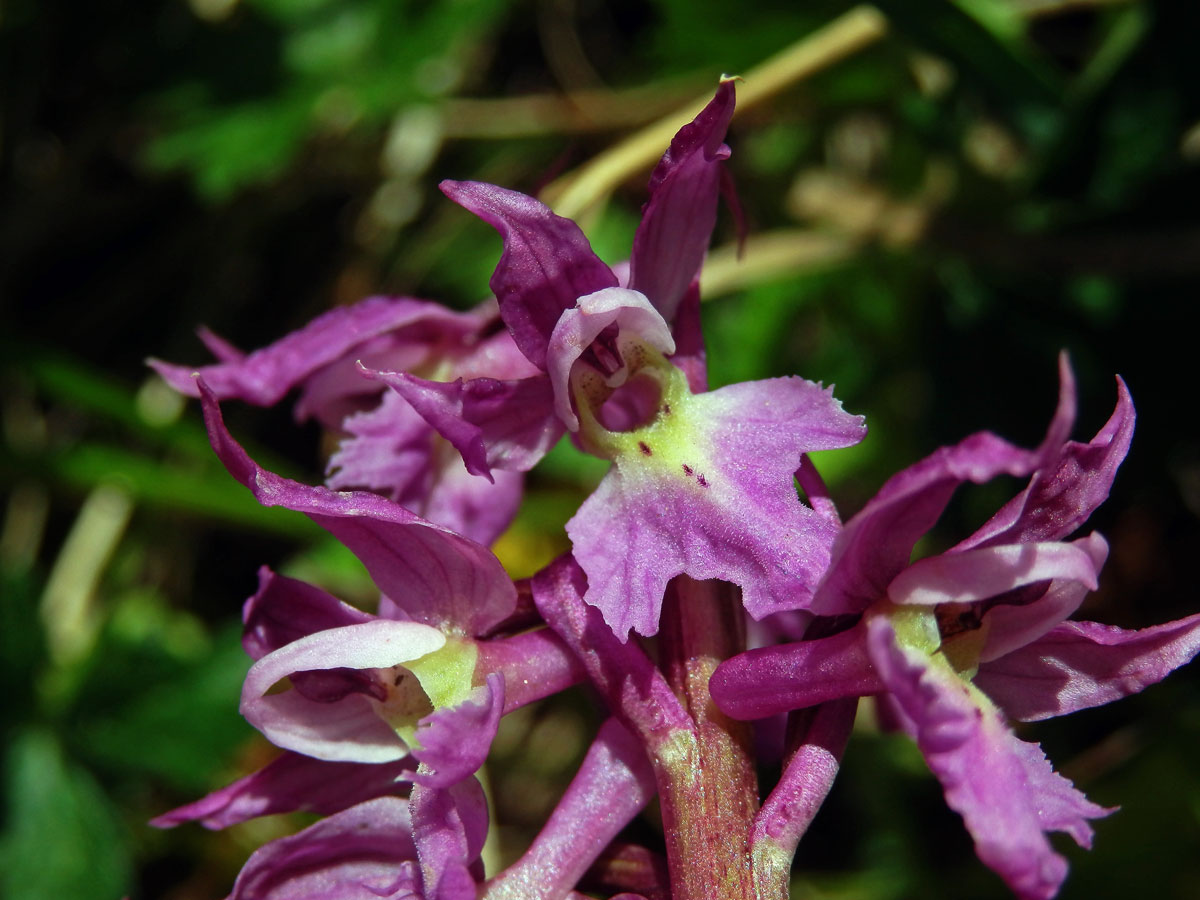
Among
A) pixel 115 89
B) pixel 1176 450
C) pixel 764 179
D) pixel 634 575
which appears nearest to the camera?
pixel 634 575

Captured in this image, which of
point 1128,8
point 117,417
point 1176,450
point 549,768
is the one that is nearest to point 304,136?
point 117,417

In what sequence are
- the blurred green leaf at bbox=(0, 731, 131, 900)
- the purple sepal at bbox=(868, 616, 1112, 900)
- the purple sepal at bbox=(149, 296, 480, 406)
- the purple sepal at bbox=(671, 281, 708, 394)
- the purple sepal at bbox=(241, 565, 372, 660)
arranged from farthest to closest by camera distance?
1. the blurred green leaf at bbox=(0, 731, 131, 900)
2. the purple sepal at bbox=(149, 296, 480, 406)
3. the purple sepal at bbox=(671, 281, 708, 394)
4. the purple sepal at bbox=(241, 565, 372, 660)
5. the purple sepal at bbox=(868, 616, 1112, 900)

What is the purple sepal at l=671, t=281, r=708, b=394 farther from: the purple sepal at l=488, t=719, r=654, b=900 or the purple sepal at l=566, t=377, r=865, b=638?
the purple sepal at l=488, t=719, r=654, b=900

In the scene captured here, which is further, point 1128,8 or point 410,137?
point 410,137

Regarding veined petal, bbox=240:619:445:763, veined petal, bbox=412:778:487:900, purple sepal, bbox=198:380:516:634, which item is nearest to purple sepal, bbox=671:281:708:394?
purple sepal, bbox=198:380:516:634

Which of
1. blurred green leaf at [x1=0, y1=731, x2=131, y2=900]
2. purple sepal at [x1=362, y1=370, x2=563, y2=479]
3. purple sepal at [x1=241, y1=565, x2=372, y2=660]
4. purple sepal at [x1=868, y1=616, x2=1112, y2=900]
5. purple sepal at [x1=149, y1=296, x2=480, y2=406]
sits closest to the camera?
purple sepal at [x1=868, y1=616, x2=1112, y2=900]

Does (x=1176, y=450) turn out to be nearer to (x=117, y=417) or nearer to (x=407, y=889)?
(x=407, y=889)
